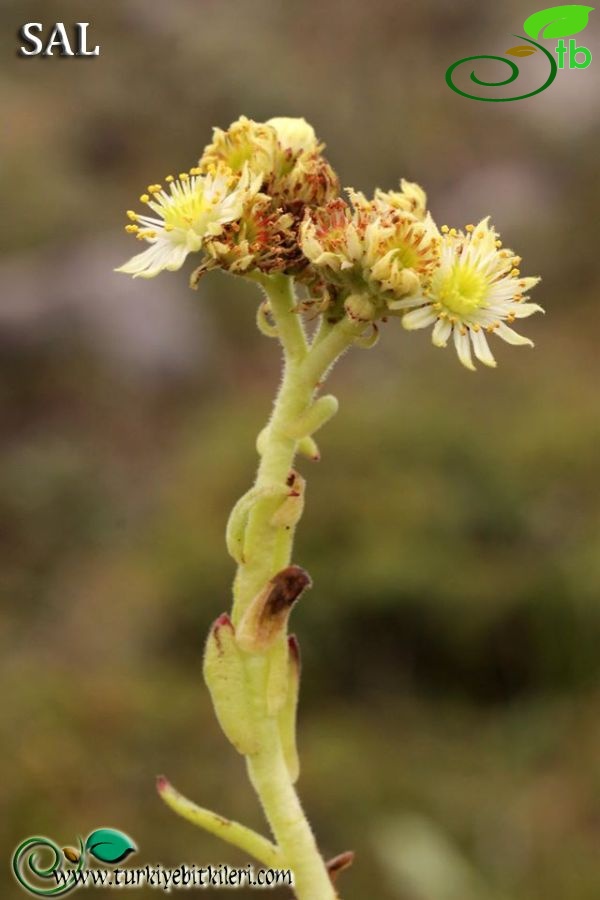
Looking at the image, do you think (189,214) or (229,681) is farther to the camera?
(189,214)

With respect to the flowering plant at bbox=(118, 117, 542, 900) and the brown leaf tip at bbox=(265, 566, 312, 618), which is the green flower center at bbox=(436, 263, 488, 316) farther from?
the brown leaf tip at bbox=(265, 566, 312, 618)

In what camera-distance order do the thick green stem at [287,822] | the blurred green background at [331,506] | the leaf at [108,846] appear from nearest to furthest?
the thick green stem at [287,822] < the leaf at [108,846] < the blurred green background at [331,506]

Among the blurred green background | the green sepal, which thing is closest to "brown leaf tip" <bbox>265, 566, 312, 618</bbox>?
the green sepal

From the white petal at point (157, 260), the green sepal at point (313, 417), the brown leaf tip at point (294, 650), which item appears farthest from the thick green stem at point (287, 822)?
the white petal at point (157, 260)

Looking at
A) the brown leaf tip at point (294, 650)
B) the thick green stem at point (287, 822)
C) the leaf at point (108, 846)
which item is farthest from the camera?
the leaf at point (108, 846)

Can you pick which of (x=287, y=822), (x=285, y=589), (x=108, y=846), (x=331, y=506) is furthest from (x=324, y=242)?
(x=331, y=506)

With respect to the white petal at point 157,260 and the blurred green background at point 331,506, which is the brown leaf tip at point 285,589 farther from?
the blurred green background at point 331,506

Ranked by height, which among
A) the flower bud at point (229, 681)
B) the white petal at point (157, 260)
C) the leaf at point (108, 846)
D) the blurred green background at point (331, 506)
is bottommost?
the leaf at point (108, 846)

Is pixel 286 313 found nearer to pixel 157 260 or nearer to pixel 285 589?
pixel 157 260
